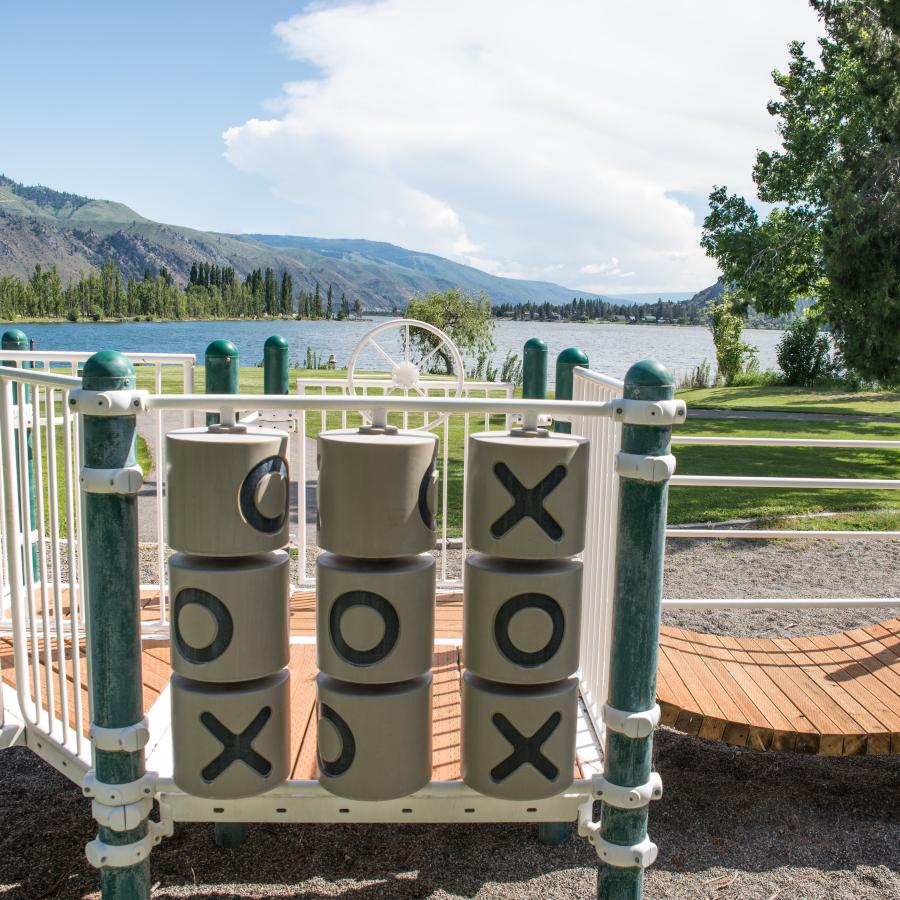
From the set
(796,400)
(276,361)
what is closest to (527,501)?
(276,361)

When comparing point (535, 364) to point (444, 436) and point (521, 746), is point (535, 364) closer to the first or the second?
point (444, 436)

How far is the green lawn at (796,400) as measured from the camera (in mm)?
21562

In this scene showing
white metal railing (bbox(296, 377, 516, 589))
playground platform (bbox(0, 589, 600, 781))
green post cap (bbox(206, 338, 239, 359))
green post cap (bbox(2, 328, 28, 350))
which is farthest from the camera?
green post cap (bbox(2, 328, 28, 350))

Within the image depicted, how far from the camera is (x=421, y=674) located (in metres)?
2.28

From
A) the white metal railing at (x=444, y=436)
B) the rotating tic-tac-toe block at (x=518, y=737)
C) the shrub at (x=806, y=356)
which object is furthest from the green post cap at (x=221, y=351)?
the shrub at (x=806, y=356)

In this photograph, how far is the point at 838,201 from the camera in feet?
42.1

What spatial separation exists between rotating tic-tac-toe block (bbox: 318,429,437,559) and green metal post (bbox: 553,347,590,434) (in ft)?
7.07

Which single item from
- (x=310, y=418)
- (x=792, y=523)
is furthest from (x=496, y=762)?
(x=310, y=418)

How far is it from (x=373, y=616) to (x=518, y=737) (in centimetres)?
56

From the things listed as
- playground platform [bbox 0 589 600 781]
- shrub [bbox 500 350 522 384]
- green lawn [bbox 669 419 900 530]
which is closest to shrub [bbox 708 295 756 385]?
shrub [bbox 500 350 522 384]

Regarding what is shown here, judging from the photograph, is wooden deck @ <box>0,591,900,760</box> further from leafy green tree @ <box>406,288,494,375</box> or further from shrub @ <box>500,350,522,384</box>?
leafy green tree @ <box>406,288,494,375</box>

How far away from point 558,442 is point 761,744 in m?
2.02

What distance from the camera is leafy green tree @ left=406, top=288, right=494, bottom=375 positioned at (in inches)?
1161

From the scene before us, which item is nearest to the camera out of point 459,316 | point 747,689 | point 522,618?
point 522,618
